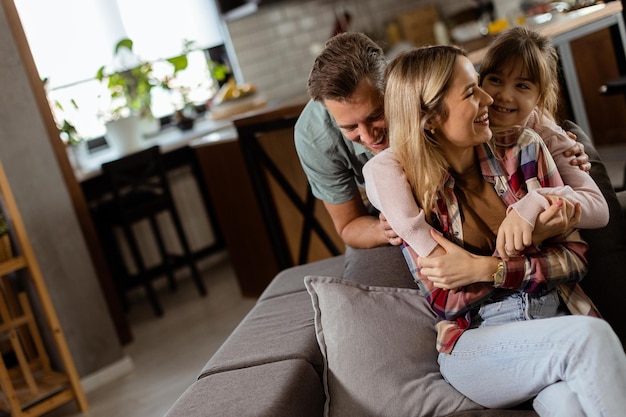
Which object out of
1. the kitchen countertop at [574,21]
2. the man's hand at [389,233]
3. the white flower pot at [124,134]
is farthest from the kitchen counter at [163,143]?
the man's hand at [389,233]

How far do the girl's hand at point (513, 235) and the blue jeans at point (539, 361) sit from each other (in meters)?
0.13

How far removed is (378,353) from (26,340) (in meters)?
2.44

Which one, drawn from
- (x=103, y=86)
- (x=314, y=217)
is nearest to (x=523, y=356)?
(x=314, y=217)

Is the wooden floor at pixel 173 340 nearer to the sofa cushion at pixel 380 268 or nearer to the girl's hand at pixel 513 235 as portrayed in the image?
the sofa cushion at pixel 380 268

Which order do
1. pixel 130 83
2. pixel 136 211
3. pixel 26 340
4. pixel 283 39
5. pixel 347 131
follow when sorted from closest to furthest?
pixel 347 131, pixel 26 340, pixel 136 211, pixel 130 83, pixel 283 39

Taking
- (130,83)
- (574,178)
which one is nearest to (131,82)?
(130,83)

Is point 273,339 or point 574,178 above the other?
point 574,178

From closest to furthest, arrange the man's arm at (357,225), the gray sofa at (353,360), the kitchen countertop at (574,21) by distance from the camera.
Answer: the gray sofa at (353,360), the man's arm at (357,225), the kitchen countertop at (574,21)

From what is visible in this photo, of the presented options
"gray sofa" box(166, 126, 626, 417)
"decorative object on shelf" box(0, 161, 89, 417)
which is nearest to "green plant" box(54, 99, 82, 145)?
"decorative object on shelf" box(0, 161, 89, 417)

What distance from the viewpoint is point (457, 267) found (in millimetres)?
1664

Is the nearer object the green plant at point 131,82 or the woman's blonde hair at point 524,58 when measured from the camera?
the woman's blonde hair at point 524,58

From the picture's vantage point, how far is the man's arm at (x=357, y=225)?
2.17m

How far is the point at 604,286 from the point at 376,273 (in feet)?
1.86

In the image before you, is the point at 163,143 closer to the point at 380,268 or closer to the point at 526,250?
the point at 380,268
